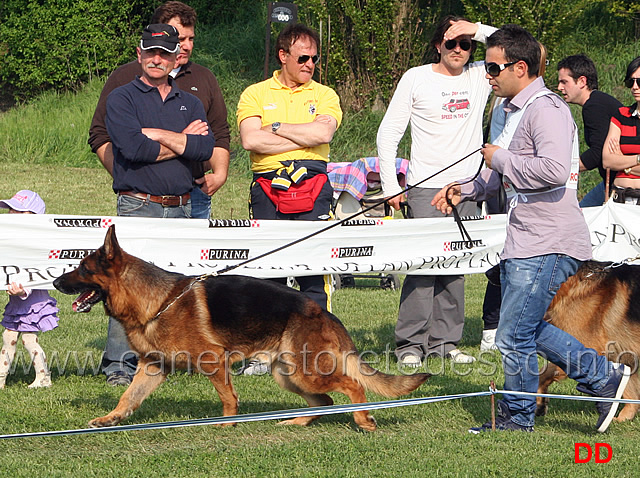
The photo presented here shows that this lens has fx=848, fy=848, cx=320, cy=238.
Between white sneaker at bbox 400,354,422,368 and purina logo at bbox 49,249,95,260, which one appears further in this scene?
white sneaker at bbox 400,354,422,368

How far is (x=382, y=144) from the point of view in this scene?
6.76 meters

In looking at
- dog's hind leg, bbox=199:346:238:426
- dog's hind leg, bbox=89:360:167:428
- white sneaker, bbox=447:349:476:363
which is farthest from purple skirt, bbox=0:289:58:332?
white sneaker, bbox=447:349:476:363

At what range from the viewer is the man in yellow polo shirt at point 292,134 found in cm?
622

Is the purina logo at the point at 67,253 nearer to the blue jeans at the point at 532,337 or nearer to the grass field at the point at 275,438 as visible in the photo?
the grass field at the point at 275,438

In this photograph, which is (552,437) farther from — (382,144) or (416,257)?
(382,144)

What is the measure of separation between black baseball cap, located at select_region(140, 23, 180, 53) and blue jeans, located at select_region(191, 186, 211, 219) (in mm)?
1209

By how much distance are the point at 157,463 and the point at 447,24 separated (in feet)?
13.3

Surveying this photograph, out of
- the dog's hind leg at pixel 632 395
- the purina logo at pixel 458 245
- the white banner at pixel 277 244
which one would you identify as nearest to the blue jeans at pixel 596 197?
the white banner at pixel 277 244

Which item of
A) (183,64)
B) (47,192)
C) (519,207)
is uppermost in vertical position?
Answer: (183,64)

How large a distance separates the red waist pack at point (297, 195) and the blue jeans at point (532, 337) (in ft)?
6.58

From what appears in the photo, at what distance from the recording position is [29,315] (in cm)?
579

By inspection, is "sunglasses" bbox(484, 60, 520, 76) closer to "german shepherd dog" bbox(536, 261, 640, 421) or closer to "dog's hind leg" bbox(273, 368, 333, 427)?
"german shepherd dog" bbox(536, 261, 640, 421)

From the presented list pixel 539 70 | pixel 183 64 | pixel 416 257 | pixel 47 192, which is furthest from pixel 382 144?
pixel 47 192

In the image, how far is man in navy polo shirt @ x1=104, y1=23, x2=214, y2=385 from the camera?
5.61 metres
